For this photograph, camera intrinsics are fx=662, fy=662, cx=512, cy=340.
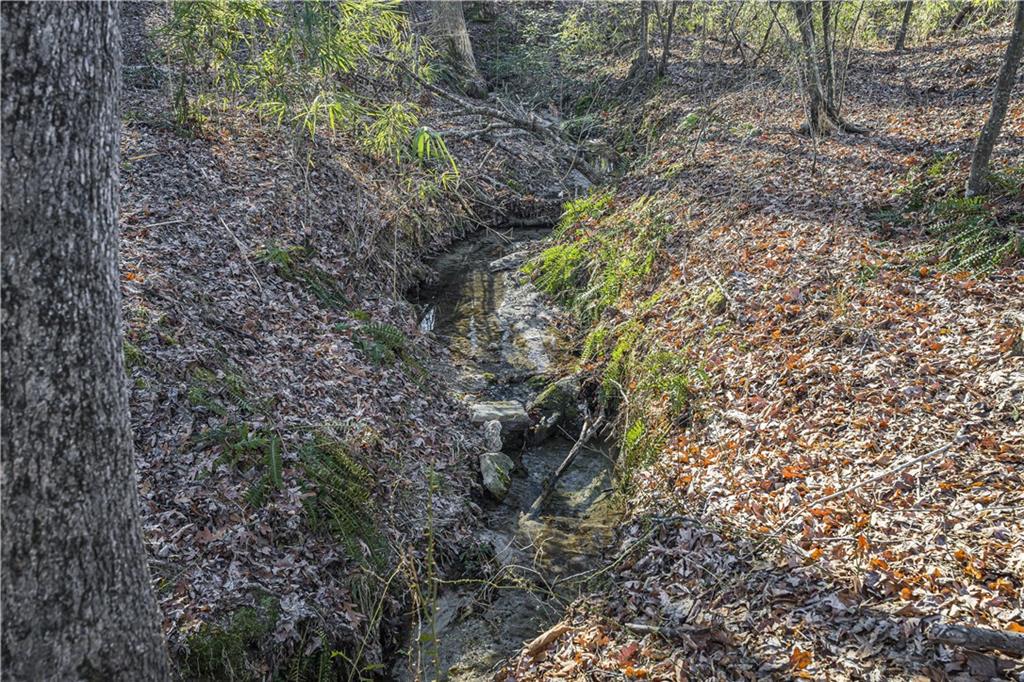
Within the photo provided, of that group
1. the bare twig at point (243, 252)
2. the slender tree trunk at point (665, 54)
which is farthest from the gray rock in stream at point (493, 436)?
the slender tree trunk at point (665, 54)

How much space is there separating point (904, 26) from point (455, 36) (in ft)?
39.3

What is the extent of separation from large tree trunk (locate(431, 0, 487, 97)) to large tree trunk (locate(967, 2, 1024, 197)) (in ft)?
43.8

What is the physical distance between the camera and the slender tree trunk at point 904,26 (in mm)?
16969

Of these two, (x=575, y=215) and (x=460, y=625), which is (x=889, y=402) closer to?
(x=460, y=625)

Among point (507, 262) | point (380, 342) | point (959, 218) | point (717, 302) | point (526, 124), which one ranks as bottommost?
point (380, 342)

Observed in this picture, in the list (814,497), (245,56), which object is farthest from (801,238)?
(245,56)

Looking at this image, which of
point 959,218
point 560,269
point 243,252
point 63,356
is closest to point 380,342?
point 243,252

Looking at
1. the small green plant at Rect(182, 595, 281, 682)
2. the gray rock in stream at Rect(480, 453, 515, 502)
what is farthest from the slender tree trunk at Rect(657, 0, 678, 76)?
the small green plant at Rect(182, 595, 281, 682)

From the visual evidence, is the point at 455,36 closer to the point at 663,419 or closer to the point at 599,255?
the point at 599,255

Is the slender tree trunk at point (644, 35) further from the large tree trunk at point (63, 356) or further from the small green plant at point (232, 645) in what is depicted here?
the small green plant at point (232, 645)

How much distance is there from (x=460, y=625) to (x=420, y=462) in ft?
5.83

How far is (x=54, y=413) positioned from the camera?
→ 9.15ft

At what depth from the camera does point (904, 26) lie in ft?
56.5

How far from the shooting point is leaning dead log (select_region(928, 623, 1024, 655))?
3.48 meters
